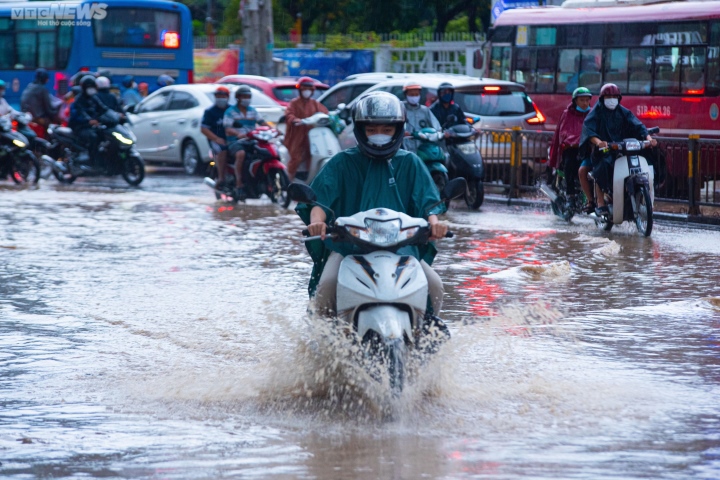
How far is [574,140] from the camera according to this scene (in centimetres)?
1387

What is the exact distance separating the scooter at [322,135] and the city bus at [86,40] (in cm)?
1273

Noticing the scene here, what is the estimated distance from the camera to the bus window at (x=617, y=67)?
19.2 m

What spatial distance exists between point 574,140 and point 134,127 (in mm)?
11771

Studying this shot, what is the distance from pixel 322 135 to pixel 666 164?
182 inches

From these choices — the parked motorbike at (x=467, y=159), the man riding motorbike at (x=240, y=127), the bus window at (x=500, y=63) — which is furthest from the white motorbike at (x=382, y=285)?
the bus window at (x=500, y=63)

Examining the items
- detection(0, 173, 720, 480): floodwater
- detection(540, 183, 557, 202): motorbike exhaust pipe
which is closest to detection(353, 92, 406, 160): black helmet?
detection(0, 173, 720, 480): floodwater

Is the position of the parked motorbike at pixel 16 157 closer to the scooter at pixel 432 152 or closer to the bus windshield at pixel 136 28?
the scooter at pixel 432 152

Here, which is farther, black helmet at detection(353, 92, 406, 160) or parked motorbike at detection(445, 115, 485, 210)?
parked motorbike at detection(445, 115, 485, 210)

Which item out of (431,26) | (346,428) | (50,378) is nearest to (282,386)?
(346,428)

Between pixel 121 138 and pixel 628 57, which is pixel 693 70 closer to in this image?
pixel 628 57

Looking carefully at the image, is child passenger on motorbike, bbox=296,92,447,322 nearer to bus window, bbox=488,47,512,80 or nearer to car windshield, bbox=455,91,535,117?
car windshield, bbox=455,91,535,117

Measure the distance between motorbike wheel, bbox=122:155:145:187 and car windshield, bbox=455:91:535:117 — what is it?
520 centimetres

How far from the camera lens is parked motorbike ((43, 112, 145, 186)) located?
1959 cm

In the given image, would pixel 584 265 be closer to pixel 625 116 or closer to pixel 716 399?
pixel 625 116
